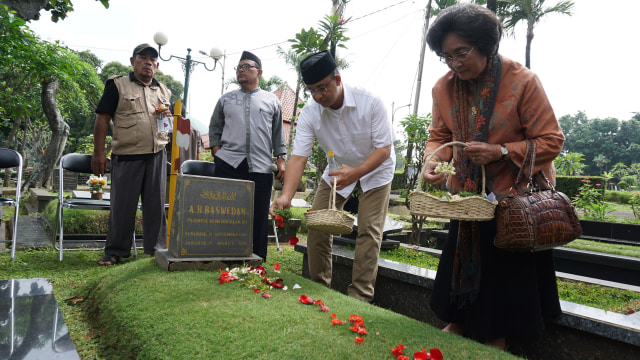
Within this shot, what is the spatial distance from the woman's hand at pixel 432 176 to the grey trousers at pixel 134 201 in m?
3.28

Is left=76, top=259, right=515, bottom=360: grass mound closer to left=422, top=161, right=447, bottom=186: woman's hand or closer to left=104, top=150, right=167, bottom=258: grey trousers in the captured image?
left=422, top=161, right=447, bottom=186: woman's hand

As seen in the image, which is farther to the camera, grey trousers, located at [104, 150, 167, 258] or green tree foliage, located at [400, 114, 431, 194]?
green tree foliage, located at [400, 114, 431, 194]

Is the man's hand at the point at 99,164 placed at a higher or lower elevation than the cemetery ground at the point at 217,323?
higher

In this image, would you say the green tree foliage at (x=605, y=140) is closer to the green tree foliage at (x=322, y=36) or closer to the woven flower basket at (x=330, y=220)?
the green tree foliage at (x=322, y=36)

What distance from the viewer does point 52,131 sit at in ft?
48.2

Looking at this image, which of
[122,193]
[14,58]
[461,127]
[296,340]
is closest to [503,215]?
[461,127]

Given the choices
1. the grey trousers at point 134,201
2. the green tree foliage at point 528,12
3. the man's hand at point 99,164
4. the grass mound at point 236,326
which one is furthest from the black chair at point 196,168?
the green tree foliage at point 528,12

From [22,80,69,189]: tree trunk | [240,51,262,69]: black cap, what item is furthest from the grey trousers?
[22,80,69,189]: tree trunk

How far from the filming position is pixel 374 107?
3.06m

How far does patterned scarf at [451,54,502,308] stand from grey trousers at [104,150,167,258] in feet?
11.2

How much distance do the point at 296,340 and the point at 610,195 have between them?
103ft

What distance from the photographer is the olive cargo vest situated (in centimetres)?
429

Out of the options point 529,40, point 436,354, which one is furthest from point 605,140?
point 436,354

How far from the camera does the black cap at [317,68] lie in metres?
2.76
